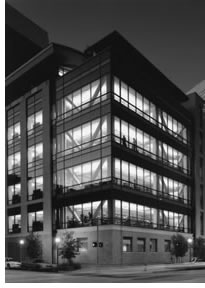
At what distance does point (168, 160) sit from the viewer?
3928 centimetres

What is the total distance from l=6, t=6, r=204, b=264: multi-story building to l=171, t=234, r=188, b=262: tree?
96 centimetres

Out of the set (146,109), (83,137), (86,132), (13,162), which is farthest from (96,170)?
(13,162)

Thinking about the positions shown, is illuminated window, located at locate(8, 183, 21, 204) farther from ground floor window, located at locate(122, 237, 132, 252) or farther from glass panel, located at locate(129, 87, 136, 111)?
glass panel, located at locate(129, 87, 136, 111)

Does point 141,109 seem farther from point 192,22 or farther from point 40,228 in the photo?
point 192,22

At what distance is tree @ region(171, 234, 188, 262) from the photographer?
116ft

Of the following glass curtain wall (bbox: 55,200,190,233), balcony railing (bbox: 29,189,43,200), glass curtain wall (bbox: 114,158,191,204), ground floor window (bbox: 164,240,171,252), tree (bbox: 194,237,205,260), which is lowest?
tree (bbox: 194,237,205,260)

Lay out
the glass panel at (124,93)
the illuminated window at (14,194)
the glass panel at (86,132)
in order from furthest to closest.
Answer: the illuminated window at (14,194)
the glass panel at (124,93)
the glass panel at (86,132)

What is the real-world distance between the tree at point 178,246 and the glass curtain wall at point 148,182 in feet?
13.2

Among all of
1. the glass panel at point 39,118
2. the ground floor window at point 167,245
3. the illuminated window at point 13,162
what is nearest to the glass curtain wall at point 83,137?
the glass panel at point 39,118

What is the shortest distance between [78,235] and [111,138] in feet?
26.4

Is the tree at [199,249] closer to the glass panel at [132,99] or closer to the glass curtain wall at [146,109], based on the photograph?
the glass curtain wall at [146,109]

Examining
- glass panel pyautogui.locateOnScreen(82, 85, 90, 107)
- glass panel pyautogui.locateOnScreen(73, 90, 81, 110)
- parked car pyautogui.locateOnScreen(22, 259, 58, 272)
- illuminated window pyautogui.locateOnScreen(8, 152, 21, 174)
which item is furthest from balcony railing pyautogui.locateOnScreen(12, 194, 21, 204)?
glass panel pyautogui.locateOnScreen(82, 85, 90, 107)

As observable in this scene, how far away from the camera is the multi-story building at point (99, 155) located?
31.0m

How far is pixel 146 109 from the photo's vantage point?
36.1 meters
